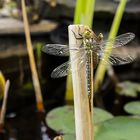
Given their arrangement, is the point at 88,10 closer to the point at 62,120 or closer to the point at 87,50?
the point at 62,120

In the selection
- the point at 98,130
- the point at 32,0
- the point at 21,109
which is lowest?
the point at 21,109

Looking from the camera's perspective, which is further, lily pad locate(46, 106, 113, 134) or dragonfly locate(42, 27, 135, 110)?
lily pad locate(46, 106, 113, 134)

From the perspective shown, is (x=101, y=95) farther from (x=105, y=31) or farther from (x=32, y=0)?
(x=32, y=0)

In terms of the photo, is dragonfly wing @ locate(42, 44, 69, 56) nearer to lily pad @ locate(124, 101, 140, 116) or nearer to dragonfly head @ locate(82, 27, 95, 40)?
dragonfly head @ locate(82, 27, 95, 40)

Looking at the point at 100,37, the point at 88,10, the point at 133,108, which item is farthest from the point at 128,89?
the point at 100,37

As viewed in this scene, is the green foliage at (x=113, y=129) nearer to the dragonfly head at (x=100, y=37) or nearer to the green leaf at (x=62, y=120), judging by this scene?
the green leaf at (x=62, y=120)

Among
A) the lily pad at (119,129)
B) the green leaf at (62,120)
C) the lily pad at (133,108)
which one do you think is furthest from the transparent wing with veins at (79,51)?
the lily pad at (133,108)

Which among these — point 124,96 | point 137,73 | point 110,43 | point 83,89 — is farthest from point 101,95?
point 83,89

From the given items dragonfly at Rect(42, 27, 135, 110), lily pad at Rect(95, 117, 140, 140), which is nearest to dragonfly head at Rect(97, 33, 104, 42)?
dragonfly at Rect(42, 27, 135, 110)
